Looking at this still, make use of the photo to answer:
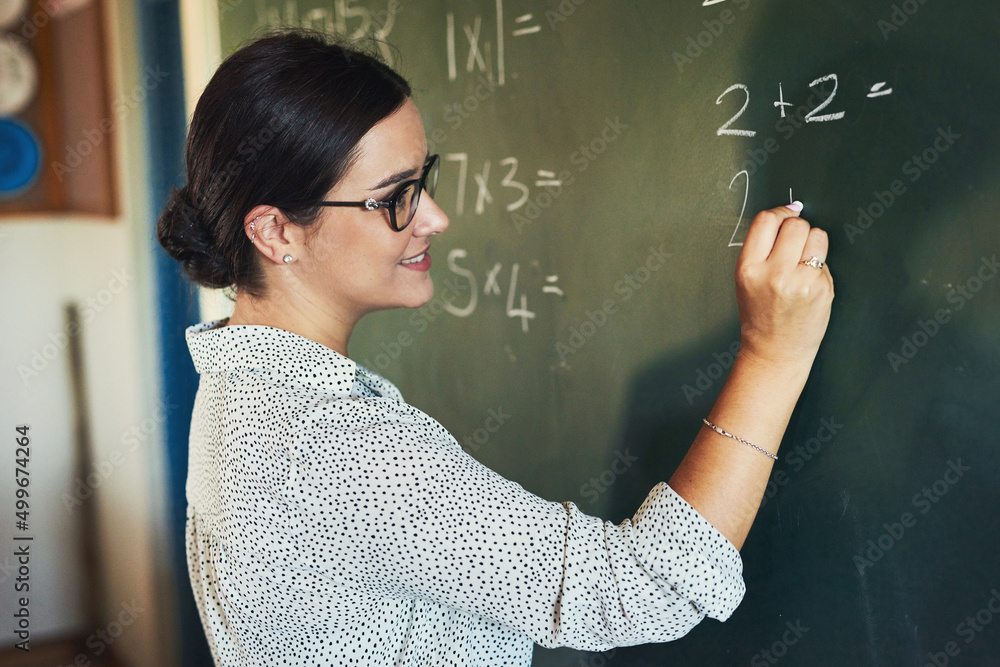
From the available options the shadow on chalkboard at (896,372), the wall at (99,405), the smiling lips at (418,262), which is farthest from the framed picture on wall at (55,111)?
the shadow on chalkboard at (896,372)

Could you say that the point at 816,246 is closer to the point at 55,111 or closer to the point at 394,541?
the point at 394,541

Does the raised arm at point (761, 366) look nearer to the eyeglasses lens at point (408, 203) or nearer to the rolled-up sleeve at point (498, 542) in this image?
the rolled-up sleeve at point (498, 542)

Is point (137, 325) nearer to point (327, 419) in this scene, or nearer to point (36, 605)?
point (36, 605)

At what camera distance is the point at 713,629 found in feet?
3.35

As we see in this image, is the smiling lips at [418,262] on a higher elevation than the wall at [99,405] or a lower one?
higher

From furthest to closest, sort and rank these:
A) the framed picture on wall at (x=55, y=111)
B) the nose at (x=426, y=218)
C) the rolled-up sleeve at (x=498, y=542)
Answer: the framed picture on wall at (x=55, y=111)
the nose at (x=426, y=218)
the rolled-up sleeve at (x=498, y=542)

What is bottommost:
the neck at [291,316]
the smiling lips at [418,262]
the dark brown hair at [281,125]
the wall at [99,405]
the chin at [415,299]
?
the wall at [99,405]

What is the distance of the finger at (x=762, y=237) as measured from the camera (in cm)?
80

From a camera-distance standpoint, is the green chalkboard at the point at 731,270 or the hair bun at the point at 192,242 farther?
the hair bun at the point at 192,242

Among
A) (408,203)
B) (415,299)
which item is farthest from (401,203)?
(415,299)

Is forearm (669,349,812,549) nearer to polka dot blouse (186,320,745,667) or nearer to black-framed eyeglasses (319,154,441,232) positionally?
polka dot blouse (186,320,745,667)

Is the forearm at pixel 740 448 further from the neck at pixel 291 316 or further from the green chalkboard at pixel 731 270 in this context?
the neck at pixel 291 316

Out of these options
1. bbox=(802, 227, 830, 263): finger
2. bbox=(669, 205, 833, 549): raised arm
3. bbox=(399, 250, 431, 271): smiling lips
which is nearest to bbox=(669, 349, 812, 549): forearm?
bbox=(669, 205, 833, 549): raised arm

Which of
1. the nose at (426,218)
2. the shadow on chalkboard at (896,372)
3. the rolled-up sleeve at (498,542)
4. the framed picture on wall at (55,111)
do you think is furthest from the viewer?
the framed picture on wall at (55,111)
